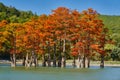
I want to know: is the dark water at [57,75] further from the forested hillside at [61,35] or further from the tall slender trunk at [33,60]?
the tall slender trunk at [33,60]

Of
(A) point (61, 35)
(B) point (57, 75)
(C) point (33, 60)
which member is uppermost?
(A) point (61, 35)

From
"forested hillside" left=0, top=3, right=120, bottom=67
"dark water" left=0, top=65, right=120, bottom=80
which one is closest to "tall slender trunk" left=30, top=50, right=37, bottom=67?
"forested hillside" left=0, top=3, right=120, bottom=67

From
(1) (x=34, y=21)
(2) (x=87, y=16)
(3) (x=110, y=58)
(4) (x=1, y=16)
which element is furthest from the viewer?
(4) (x=1, y=16)

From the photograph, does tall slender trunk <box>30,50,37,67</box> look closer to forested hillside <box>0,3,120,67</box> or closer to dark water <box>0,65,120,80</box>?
forested hillside <box>0,3,120,67</box>

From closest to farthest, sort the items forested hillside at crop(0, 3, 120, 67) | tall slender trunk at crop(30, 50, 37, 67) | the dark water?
the dark water < forested hillside at crop(0, 3, 120, 67) < tall slender trunk at crop(30, 50, 37, 67)

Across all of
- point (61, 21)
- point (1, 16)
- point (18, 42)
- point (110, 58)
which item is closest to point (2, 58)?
point (1, 16)

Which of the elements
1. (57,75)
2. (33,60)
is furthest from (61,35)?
(57,75)

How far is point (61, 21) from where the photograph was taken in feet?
193

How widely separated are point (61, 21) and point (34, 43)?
5997mm

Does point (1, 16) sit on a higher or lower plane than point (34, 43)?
higher

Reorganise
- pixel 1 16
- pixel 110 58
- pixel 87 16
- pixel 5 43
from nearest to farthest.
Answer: pixel 87 16, pixel 5 43, pixel 110 58, pixel 1 16

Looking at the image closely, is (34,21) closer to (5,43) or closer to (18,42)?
(18,42)

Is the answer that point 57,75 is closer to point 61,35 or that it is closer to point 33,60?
point 61,35

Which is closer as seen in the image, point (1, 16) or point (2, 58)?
point (2, 58)
